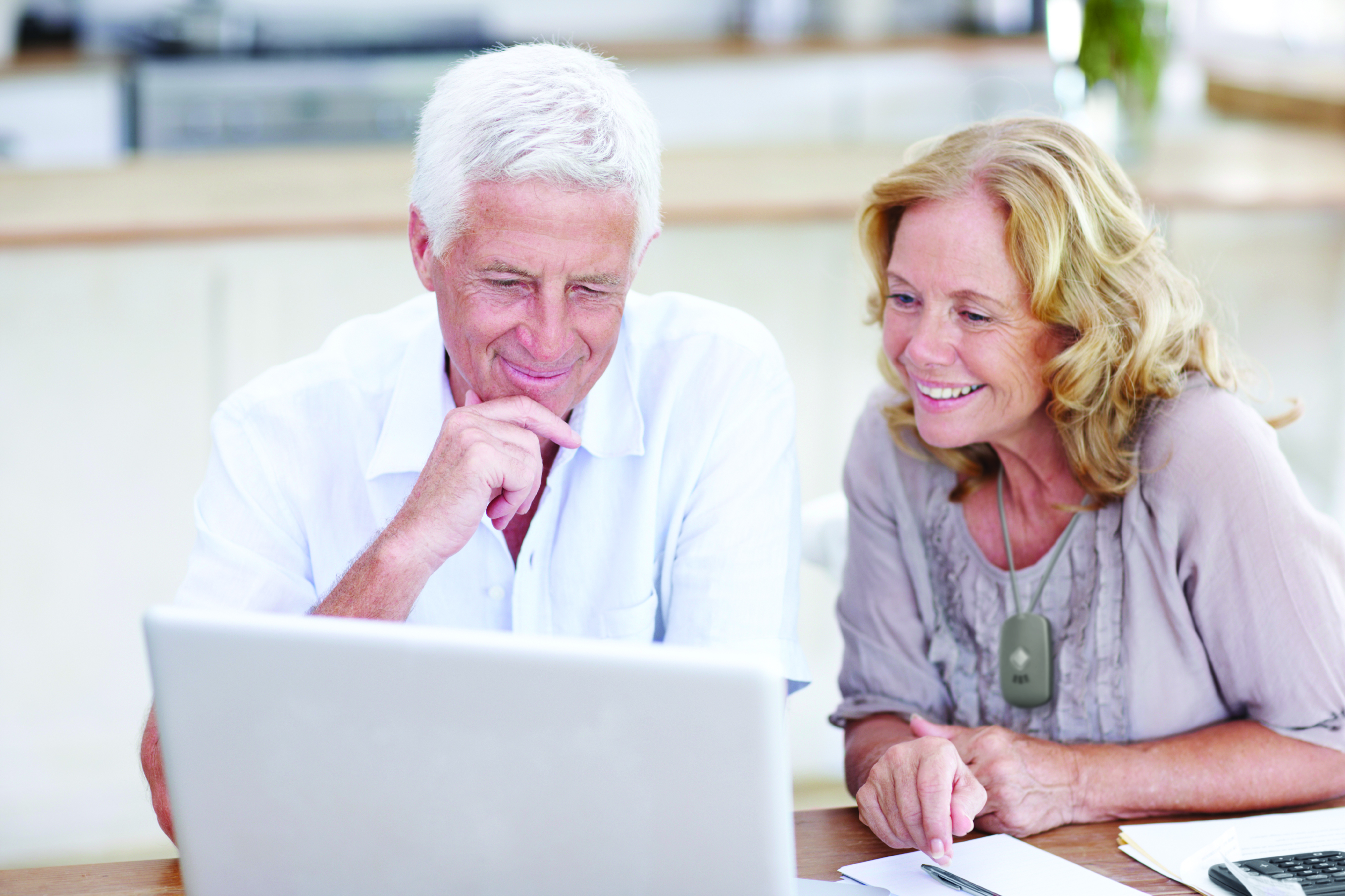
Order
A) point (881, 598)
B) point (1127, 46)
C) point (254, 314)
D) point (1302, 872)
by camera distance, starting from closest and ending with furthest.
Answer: point (1302, 872), point (881, 598), point (254, 314), point (1127, 46)

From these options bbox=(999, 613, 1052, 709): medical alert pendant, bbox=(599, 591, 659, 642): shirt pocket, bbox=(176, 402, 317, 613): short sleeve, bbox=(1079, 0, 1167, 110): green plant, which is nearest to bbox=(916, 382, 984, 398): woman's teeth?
bbox=(999, 613, 1052, 709): medical alert pendant

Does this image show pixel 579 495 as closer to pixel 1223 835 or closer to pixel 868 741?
pixel 868 741

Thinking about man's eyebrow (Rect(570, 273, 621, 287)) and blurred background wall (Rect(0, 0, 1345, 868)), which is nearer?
man's eyebrow (Rect(570, 273, 621, 287))

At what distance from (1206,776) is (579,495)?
67cm

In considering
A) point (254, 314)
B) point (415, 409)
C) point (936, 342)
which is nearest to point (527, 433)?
point (415, 409)

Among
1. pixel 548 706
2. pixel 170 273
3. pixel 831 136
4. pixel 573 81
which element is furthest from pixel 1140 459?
pixel 831 136

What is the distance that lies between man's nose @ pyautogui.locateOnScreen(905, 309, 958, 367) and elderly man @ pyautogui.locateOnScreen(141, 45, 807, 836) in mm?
153

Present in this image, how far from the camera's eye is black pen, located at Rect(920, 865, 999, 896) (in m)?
1.07

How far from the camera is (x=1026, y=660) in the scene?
4.78ft

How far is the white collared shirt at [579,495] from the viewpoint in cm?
137

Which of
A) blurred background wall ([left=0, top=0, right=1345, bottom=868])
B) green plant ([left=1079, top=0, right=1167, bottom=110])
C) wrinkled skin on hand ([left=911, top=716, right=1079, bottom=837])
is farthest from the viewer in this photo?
green plant ([left=1079, top=0, right=1167, bottom=110])

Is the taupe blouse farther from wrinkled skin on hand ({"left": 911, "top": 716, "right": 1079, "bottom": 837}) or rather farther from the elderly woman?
wrinkled skin on hand ({"left": 911, "top": 716, "right": 1079, "bottom": 837})

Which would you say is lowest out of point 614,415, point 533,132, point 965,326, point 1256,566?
point 1256,566

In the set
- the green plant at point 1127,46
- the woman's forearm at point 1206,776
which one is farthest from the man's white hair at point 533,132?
the green plant at point 1127,46
